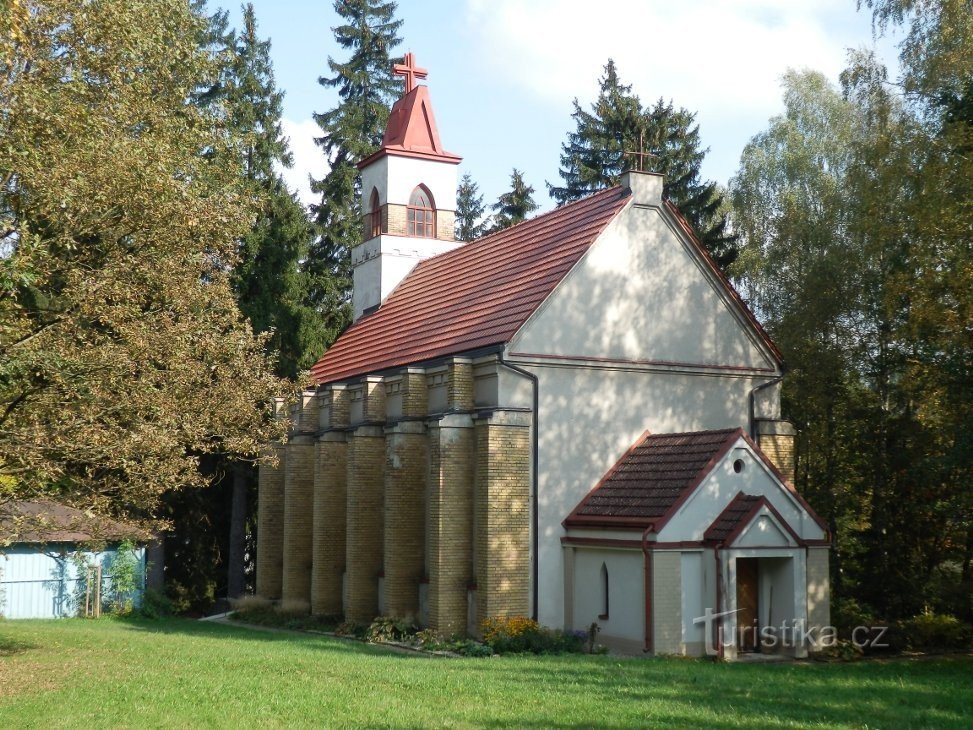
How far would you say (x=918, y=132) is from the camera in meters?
24.2

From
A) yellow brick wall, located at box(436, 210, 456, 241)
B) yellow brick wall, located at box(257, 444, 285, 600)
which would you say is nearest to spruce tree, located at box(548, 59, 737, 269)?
yellow brick wall, located at box(436, 210, 456, 241)

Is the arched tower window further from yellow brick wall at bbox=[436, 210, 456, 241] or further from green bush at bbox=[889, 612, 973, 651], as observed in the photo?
green bush at bbox=[889, 612, 973, 651]

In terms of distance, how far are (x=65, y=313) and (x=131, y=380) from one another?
1.33 meters

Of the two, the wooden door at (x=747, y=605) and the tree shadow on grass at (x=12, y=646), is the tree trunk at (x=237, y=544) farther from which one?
the wooden door at (x=747, y=605)

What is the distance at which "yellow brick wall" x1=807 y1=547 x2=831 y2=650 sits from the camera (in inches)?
855

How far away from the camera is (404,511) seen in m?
25.0

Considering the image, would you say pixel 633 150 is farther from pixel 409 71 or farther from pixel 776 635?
pixel 776 635

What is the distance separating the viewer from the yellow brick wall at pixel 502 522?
22375 mm

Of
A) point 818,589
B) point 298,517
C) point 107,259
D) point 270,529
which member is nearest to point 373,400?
point 298,517

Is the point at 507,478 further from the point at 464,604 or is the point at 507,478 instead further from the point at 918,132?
the point at 918,132

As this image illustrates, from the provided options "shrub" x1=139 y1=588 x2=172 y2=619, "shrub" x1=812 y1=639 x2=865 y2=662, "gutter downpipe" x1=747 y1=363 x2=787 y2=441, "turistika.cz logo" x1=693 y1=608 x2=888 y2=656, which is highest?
"gutter downpipe" x1=747 y1=363 x2=787 y2=441

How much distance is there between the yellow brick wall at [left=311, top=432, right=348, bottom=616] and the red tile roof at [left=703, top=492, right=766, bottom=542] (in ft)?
34.9

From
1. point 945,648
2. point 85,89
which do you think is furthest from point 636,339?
point 85,89

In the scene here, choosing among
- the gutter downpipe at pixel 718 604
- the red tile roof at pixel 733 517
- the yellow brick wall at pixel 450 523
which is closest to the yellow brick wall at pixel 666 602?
the gutter downpipe at pixel 718 604
